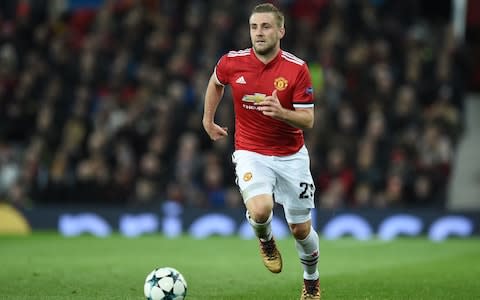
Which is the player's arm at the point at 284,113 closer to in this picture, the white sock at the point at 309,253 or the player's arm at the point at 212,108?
the player's arm at the point at 212,108

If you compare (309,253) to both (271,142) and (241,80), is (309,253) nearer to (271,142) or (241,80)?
(271,142)

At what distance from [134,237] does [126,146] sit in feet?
7.32

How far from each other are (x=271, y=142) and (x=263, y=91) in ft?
1.54

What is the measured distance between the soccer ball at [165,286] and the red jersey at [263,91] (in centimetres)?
149

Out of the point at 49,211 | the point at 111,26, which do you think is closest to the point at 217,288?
the point at 49,211

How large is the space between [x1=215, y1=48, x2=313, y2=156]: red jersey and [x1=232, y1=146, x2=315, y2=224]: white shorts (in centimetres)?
9

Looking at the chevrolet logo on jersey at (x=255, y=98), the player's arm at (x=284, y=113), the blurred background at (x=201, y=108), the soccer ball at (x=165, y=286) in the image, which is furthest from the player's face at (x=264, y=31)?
the blurred background at (x=201, y=108)

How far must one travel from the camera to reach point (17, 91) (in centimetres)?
2031

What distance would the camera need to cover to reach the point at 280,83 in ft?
29.0

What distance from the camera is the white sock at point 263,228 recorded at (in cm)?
878

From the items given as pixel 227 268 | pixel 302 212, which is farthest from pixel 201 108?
pixel 302 212

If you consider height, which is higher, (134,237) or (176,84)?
(176,84)

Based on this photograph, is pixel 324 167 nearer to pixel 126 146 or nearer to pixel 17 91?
pixel 126 146

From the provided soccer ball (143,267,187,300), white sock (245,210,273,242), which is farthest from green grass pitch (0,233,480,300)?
soccer ball (143,267,187,300)
